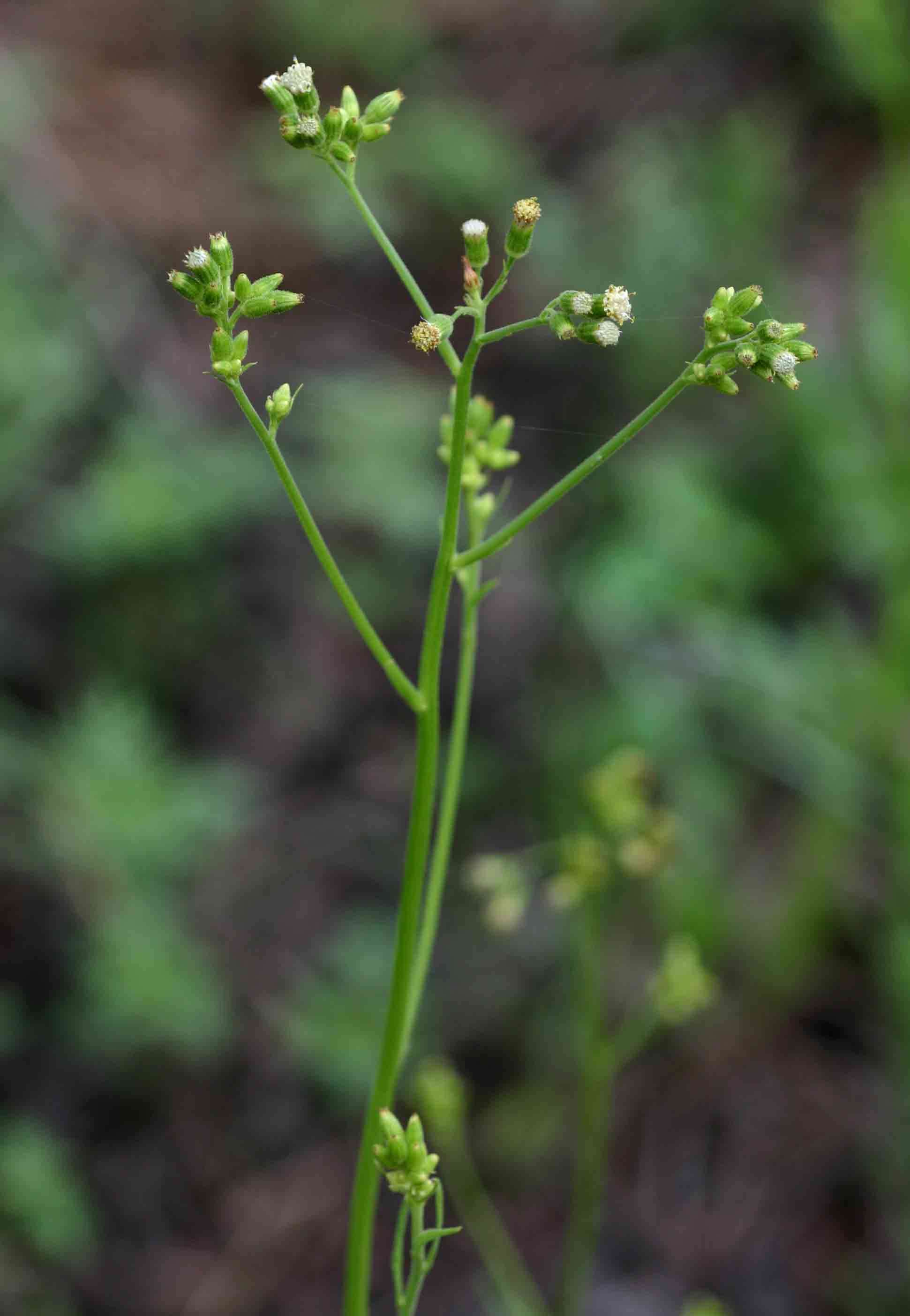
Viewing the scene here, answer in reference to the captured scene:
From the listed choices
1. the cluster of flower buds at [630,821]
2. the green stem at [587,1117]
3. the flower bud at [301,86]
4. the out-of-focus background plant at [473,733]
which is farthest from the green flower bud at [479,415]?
the out-of-focus background plant at [473,733]

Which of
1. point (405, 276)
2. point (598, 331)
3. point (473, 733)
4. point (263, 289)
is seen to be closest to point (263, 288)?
point (263, 289)

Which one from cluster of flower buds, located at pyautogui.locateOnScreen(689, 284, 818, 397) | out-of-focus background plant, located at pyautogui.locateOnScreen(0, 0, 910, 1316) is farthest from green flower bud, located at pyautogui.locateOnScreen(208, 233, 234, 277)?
out-of-focus background plant, located at pyautogui.locateOnScreen(0, 0, 910, 1316)

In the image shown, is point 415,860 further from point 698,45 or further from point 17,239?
point 698,45

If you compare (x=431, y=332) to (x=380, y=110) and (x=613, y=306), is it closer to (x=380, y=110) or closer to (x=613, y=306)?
(x=613, y=306)

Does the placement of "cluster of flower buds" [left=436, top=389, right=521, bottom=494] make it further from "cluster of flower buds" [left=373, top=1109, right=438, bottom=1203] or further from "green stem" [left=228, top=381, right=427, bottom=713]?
"cluster of flower buds" [left=373, top=1109, right=438, bottom=1203]

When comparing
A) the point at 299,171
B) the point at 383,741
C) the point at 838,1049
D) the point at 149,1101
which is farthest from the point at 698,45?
the point at 149,1101
